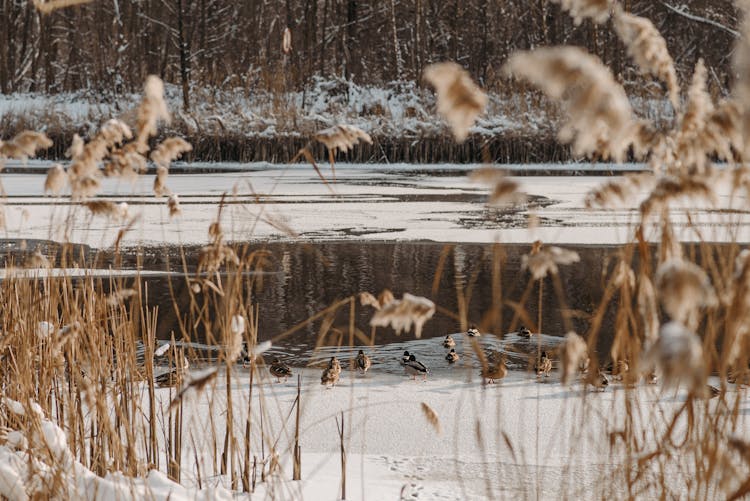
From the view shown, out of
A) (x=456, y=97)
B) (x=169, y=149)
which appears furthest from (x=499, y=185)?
(x=169, y=149)

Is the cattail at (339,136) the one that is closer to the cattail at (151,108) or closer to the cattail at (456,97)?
the cattail at (151,108)

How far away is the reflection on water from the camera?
193 inches

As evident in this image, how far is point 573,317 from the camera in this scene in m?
5.73

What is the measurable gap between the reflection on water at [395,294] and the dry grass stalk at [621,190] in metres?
2.16

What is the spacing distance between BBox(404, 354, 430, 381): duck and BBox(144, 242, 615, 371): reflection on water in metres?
0.19

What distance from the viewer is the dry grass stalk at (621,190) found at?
166cm

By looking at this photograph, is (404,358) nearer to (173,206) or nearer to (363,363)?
(363,363)

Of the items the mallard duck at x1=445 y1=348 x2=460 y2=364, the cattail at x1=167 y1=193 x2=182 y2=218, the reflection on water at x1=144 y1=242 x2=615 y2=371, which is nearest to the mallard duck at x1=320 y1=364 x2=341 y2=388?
the reflection on water at x1=144 y1=242 x2=615 y2=371

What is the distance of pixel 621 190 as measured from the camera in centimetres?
166

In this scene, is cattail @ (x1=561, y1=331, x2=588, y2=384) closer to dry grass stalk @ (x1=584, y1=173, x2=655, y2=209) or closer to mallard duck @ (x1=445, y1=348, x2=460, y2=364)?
dry grass stalk @ (x1=584, y1=173, x2=655, y2=209)

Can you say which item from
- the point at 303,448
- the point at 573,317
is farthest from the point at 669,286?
the point at 573,317

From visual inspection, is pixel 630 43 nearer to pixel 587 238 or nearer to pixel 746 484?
pixel 746 484

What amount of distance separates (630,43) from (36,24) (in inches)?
1142

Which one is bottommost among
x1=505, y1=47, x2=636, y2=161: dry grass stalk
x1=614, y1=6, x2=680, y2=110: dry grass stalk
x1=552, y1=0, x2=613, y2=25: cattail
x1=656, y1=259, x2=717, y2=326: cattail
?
x1=656, y1=259, x2=717, y2=326: cattail
